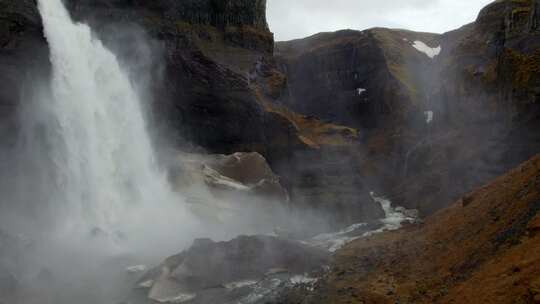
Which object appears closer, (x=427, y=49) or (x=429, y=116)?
(x=429, y=116)

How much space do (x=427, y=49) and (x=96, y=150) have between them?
200 ft

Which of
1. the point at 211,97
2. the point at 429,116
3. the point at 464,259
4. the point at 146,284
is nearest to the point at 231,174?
the point at 211,97

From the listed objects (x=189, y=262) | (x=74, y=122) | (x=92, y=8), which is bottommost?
(x=189, y=262)

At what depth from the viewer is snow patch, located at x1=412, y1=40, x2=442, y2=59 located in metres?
75.2

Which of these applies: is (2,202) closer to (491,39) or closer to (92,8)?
(92,8)

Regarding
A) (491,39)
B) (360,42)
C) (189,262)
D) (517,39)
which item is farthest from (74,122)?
(360,42)

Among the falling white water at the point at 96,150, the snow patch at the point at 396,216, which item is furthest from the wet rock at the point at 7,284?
the snow patch at the point at 396,216

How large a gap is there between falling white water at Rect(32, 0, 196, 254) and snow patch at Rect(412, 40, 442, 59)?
53895mm

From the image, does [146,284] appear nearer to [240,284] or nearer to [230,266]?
[230,266]

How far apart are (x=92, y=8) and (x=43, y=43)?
11843 millimetres

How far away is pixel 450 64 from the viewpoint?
5194 cm

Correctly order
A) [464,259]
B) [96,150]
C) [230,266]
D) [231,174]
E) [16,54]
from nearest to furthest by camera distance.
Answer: [464,259], [230,266], [16,54], [96,150], [231,174]

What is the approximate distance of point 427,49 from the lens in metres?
77.1

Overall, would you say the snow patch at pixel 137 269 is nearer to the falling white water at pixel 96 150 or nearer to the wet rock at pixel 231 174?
the falling white water at pixel 96 150
